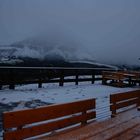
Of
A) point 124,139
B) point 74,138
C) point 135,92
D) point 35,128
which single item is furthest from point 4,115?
point 135,92

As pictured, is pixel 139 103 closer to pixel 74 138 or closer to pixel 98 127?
pixel 98 127

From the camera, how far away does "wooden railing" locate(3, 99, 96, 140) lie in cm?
486

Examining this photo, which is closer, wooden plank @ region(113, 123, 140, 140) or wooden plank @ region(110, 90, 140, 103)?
wooden plank @ region(113, 123, 140, 140)

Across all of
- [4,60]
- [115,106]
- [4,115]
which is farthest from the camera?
[4,60]

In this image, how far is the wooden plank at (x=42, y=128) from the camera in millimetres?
4934

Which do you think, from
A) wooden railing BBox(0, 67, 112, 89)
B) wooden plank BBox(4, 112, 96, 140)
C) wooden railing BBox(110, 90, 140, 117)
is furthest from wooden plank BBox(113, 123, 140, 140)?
wooden railing BBox(0, 67, 112, 89)

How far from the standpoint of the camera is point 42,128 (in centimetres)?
552

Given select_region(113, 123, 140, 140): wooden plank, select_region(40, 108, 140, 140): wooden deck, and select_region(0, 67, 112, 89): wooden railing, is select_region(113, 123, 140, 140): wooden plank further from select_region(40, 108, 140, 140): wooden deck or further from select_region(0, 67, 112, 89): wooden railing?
select_region(0, 67, 112, 89): wooden railing

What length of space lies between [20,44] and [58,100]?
92.2 ft

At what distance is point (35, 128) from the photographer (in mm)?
5375

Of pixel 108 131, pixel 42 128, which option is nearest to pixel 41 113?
pixel 42 128

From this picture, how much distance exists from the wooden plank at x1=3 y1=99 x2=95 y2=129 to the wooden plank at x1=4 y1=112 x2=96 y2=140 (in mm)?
119

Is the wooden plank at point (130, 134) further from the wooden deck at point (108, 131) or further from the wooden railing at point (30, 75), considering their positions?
the wooden railing at point (30, 75)

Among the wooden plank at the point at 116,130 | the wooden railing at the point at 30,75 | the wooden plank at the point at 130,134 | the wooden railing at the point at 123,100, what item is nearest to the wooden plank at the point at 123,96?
the wooden railing at the point at 123,100
